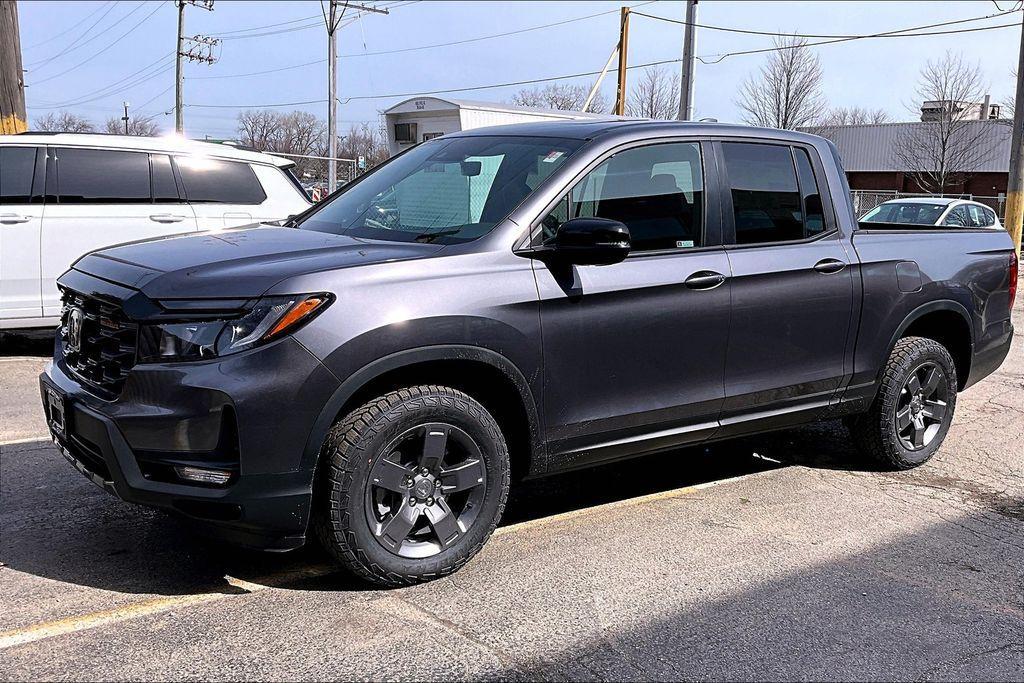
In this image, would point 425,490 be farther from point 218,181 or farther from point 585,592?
point 218,181

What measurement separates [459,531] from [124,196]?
6070 mm

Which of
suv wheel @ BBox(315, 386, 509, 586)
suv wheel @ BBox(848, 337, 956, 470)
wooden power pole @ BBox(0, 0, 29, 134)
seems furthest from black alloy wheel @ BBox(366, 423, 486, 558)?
wooden power pole @ BBox(0, 0, 29, 134)

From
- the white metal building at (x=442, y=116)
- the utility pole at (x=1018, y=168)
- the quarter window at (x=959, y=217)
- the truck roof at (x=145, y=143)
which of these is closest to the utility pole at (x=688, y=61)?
the white metal building at (x=442, y=116)

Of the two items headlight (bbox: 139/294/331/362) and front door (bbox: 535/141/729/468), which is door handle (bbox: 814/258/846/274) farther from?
headlight (bbox: 139/294/331/362)

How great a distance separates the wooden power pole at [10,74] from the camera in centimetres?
1193

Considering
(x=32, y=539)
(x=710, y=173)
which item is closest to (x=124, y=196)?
(x=32, y=539)

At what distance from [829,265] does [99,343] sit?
3.49 metres

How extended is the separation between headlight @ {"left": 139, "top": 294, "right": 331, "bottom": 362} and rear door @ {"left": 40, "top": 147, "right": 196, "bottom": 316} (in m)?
5.12

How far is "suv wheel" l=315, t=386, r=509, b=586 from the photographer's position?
3.64m

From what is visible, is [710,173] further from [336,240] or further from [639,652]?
[639,652]

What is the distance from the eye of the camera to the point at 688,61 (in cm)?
1773

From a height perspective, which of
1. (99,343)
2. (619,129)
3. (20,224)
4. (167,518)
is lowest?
(167,518)

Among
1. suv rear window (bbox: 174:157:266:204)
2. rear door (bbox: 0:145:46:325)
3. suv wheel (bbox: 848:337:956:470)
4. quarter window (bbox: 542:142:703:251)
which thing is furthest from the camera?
suv rear window (bbox: 174:157:266:204)

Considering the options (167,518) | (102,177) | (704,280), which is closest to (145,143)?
(102,177)
